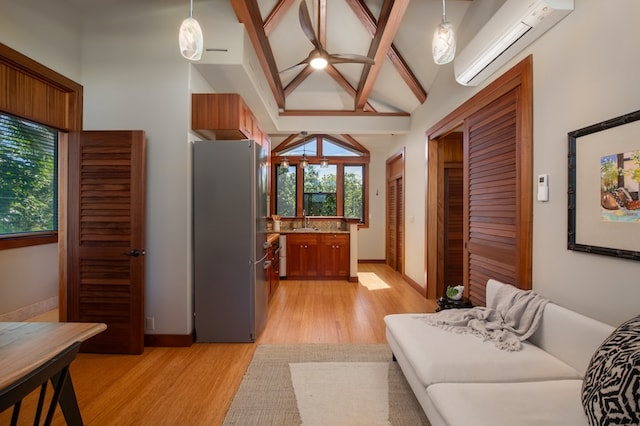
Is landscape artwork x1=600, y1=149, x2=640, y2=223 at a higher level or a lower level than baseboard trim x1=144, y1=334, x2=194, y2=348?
higher

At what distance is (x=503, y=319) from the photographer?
1986 millimetres

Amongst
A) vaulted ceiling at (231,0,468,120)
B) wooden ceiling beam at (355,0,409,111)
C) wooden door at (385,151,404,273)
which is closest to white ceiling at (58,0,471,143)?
vaulted ceiling at (231,0,468,120)

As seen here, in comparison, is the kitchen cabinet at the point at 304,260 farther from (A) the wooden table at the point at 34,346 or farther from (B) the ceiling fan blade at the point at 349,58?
(A) the wooden table at the point at 34,346

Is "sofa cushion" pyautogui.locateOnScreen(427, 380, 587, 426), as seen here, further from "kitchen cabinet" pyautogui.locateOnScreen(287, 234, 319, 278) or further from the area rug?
"kitchen cabinet" pyautogui.locateOnScreen(287, 234, 319, 278)

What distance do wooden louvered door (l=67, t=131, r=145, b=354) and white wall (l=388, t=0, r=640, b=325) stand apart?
10.9ft

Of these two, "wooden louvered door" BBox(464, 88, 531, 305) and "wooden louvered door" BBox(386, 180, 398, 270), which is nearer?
"wooden louvered door" BBox(464, 88, 531, 305)

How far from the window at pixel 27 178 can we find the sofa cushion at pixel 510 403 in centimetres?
437

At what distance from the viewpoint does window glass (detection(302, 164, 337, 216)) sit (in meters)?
6.62

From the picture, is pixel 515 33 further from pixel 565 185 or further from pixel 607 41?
pixel 565 185

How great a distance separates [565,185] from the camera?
1815 mm

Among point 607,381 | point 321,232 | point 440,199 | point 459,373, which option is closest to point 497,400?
point 459,373

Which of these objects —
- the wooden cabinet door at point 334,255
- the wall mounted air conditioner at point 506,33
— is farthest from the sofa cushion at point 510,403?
the wooden cabinet door at point 334,255

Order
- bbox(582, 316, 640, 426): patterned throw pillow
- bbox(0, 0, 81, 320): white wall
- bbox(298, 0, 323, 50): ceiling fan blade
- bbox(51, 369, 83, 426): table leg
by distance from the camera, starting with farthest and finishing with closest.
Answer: bbox(298, 0, 323, 50): ceiling fan blade, bbox(0, 0, 81, 320): white wall, bbox(51, 369, 83, 426): table leg, bbox(582, 316, 640, 426): patterned throw pillow

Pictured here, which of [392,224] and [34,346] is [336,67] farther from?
[34,346]
